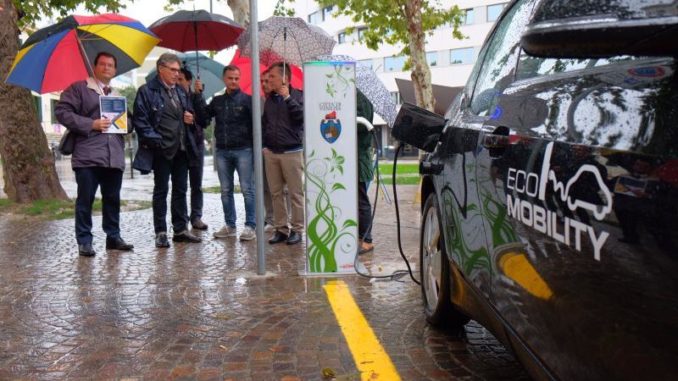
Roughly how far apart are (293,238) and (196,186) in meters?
1.46

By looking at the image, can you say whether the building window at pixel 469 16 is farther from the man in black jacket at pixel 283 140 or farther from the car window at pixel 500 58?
the car window at pixel 500 58

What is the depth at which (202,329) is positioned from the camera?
385 centimetres

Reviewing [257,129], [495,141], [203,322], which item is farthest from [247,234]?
[495,141]

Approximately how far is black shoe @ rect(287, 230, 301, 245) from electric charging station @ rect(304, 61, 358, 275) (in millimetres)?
1517

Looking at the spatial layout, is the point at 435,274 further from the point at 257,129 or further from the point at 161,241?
the point at 161,241

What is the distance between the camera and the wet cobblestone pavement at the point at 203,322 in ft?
10.5

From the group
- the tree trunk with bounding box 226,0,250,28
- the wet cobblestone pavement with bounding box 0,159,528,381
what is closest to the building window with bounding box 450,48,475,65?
the tree trunk with bounding box 226,0,250,28

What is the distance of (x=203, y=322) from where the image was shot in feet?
13.1

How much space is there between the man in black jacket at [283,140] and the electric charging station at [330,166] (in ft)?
4.81

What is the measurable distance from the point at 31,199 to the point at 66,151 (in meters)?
5.47

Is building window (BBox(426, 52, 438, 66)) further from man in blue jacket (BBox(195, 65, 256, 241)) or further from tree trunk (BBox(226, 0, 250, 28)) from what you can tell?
man in blue jacket (BBox(195, 65, 256, 241))

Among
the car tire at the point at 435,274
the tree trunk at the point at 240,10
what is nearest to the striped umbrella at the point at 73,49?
the car tire at the point at 435,274

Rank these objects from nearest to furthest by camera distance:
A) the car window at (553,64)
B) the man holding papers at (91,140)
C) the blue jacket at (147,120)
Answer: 1. the car window at (553,64)
2. the man holding papers at (91,140)
3. the blue jacket at (147,120)

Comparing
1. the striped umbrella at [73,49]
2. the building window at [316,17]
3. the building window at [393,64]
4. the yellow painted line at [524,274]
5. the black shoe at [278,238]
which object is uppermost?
the building window at [316,17]
